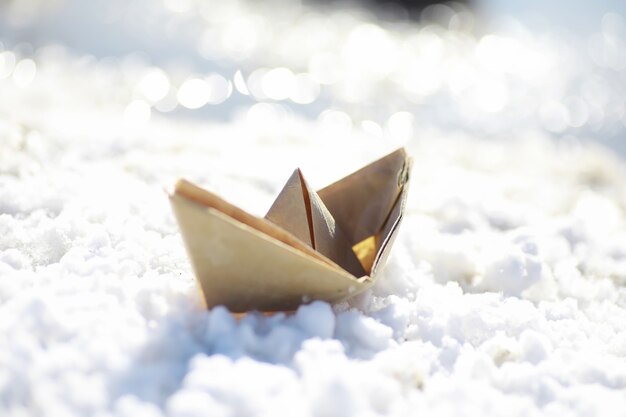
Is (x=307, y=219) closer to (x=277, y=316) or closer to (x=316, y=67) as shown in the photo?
(x=277, y=316)

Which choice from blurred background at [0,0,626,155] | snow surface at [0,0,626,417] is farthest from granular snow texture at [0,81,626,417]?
blurred background at [0,0,626,155]

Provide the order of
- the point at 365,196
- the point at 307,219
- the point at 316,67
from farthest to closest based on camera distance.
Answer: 1. the point at 316,67
2. the point at 365,196
3. the point at 307,219

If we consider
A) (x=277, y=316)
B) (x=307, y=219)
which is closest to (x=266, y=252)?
(x=277, y=316)

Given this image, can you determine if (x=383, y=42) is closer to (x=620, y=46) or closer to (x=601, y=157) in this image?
(x=620, y=46)

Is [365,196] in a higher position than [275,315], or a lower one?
higher

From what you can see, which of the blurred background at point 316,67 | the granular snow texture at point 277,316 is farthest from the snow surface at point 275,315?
the blurred background at point 316,67

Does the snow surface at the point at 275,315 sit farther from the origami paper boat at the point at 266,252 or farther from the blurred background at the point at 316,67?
the blurred background at the point at 316,67
